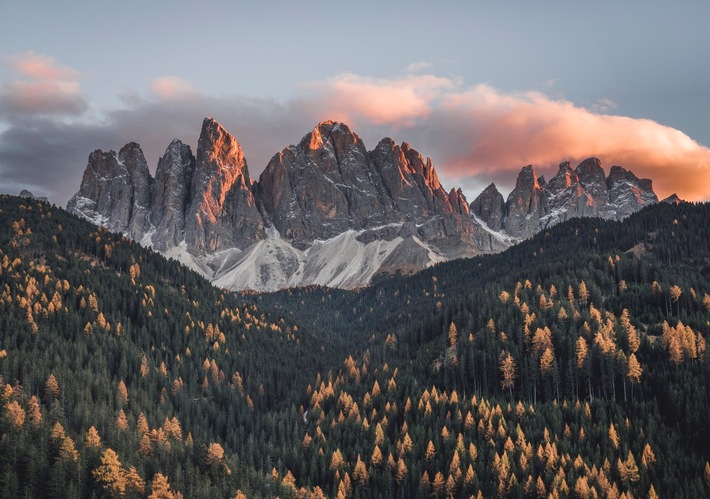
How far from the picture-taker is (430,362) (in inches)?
7623

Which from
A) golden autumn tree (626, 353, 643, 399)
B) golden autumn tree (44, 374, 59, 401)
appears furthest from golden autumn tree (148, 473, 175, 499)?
golden autumn tree (626, 353, 643, 399)

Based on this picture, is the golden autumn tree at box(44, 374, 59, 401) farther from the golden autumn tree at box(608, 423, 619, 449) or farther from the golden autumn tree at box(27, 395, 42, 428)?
the golden autumn tree at box(608, 423, 619, 449)

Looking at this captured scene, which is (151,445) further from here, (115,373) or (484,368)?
(484,368)

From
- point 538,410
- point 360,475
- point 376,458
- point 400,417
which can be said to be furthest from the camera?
point 400,417

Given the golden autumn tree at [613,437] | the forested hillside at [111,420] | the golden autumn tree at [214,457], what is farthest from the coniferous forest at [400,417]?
the golden autumn tree at [613,437]

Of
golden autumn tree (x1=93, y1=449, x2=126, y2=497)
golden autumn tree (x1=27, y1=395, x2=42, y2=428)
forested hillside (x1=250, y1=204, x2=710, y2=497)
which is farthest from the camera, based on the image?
forested hillside (x1=250, y1=204, x2=710, y2=497)

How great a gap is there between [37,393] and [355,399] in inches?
3179

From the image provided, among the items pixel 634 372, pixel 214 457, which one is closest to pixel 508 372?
pixel 634 372

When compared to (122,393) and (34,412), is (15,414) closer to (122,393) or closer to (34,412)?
(34,412)

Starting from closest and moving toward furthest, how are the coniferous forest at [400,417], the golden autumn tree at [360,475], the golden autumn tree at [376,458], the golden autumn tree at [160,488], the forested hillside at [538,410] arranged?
the golden autumn tree at [160,488] → the coniferous forest at [400,417] → the forested hillside at [538,410] → the golden autumn tree at [360,475] → the golden autumn tree at [376,458]

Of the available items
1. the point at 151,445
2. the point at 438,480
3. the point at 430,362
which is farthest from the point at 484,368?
the point at 151,445

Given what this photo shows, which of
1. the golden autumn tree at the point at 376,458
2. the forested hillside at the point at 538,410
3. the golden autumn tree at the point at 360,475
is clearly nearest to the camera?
the forested hillside at the point at 538,410

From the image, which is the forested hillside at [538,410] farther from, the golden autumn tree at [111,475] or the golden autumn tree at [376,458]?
the golden autumn tree at [111,475]

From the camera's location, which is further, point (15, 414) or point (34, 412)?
point (34, 412)
